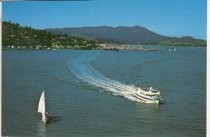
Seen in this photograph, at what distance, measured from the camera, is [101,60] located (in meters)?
4.63

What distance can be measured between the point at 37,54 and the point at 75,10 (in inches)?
22.9

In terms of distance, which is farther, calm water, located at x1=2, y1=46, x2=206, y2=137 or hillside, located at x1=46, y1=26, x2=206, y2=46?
hillside, located at x1=46, y1=26, x2=206, y2=46

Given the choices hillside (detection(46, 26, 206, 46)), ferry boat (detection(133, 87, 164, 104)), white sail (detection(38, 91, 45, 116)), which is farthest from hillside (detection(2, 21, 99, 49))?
ferry boat (detection(133, 87, 164, 104))

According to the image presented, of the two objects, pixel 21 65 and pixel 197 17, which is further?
pixel 21 65

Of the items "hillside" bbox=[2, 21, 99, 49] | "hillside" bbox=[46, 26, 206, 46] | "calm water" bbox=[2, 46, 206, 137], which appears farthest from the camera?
"hillside" bbox=[2, 21, 99, 49]

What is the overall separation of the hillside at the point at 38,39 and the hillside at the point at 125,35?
66 millimetres

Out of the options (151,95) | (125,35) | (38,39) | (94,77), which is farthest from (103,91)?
(38,39)

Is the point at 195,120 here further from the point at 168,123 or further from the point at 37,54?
the point at 37,54

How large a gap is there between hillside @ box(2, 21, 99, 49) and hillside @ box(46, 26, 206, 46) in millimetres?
66

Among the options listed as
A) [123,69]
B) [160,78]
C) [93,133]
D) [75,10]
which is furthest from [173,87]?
[75,10]

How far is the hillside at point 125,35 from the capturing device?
174 inches

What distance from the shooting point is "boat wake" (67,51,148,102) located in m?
4.50

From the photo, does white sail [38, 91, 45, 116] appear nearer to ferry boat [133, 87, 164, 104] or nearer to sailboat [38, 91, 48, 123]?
sailboat [38, 91, 48, 123]

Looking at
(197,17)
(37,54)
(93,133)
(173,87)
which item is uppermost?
(197,17)
